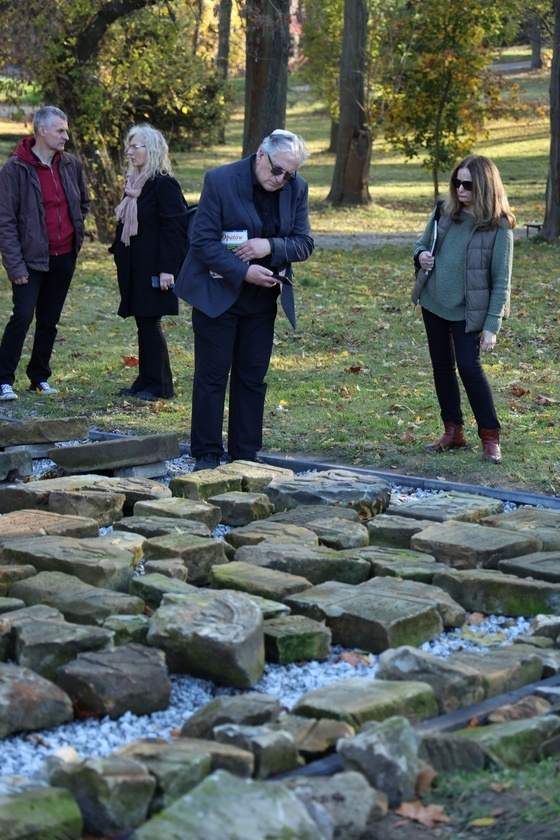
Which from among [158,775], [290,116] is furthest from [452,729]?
[290,116]

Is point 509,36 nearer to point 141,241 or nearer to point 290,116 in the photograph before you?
point 290,116

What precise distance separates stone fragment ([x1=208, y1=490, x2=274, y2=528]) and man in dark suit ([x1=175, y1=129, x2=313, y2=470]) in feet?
3.06

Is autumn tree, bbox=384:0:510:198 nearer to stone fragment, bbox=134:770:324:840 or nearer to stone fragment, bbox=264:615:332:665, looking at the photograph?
stone fragment, bbox=264:615:332:665

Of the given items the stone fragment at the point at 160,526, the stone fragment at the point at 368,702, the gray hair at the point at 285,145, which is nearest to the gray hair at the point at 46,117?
the gray hair at the point at 285,145

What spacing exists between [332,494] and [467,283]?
67.3 inches

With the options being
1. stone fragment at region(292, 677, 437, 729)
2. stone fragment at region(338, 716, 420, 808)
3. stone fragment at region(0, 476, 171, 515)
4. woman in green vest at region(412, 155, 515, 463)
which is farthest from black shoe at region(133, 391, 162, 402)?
stone fragment at region(338, 716, 420, 808)

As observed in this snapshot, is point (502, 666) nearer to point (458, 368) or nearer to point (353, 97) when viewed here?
point (458, 368)

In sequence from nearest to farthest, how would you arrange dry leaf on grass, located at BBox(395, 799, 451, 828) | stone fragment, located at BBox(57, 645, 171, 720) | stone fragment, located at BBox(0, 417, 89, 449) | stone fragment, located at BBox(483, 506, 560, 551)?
dry leaf on grass, located at BBox(395, 799, 451, 828) < stone fragment, located at BBox(57, 645, 171, 720) < stone fragment, located at BBox(483, 506, 560, 551) < stone fragment, located at BBox(0, 417, 89, 449)

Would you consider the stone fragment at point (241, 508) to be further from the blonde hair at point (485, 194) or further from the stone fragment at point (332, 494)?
the blonde hair at point (485, 194)

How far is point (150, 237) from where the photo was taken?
8719 mm

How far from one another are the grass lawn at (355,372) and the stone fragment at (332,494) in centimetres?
90

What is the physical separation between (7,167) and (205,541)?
4596mm

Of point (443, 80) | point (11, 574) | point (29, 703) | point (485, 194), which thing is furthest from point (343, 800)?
point (443, 80)

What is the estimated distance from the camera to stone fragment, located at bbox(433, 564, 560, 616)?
15.2ft
